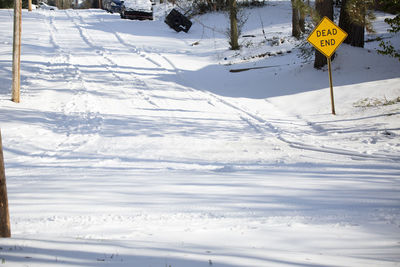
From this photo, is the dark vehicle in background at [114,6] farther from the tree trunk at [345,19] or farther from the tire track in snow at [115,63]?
the tree trunk at [345,19]

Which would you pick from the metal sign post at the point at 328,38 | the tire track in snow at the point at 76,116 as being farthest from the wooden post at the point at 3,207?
the metal sign post at the point at 328,38

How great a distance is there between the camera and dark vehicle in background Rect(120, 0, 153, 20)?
32781 mm

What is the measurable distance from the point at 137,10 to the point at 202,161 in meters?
28.0

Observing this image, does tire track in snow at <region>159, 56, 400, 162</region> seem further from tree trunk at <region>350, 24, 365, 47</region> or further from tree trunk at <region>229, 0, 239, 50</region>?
tree trunk at <region>229, 0, 239, 50</region>

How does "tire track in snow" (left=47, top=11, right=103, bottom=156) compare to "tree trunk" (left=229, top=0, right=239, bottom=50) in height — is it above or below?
below

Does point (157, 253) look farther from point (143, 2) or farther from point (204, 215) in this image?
point (143, 2)

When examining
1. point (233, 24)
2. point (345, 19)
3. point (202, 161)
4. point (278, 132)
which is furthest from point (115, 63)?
point (202, 161)

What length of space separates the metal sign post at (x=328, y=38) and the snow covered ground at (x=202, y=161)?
66.4 inches

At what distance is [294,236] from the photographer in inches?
158

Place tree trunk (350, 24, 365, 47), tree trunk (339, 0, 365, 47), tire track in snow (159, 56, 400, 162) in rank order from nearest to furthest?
tire track in snow (159, 56, 400, 162)
tree trunk (339, 0, 365, 47)
tree trunk (350, 24, 365, 47)

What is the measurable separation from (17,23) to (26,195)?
337 inches

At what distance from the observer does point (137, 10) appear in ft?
107

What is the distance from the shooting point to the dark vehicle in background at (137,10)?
32.8 m

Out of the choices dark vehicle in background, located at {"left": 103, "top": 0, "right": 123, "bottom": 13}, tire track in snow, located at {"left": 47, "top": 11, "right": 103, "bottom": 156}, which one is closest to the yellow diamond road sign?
tire track in snow, located at {"left": 47, "top": 11, "right": 103, "bottom": 156}
